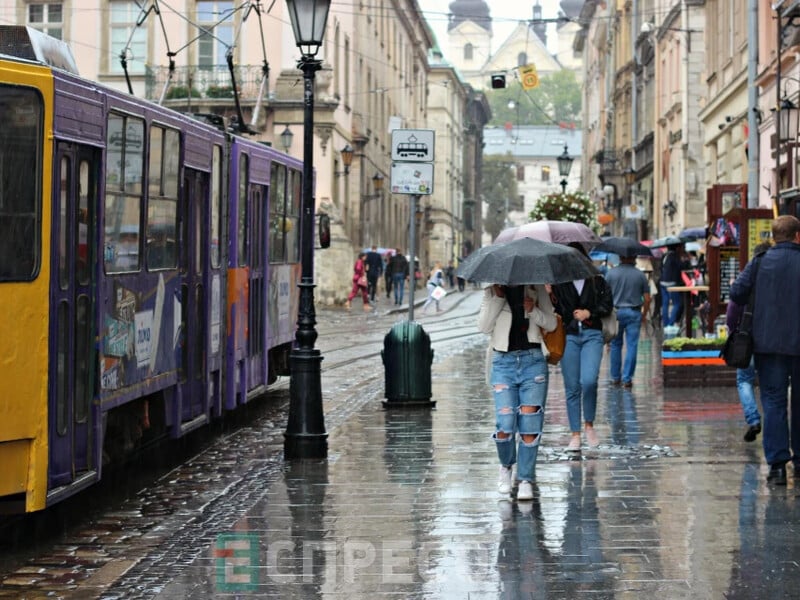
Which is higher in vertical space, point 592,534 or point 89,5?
point 89,5

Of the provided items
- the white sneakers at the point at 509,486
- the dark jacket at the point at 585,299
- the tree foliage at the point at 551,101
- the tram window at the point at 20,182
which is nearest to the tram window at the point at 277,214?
the dark jacket at the point at 585,299

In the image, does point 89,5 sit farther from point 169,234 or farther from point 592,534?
point 592,534

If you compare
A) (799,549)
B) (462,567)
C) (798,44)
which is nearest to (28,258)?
(462,567)

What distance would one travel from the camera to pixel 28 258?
8.55m

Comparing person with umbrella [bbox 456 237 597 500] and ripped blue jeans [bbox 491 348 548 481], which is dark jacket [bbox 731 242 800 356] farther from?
ripped blue jeans [bbox 491 348 548 481]

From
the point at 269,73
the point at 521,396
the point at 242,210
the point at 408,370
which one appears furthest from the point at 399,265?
the point at 521,396

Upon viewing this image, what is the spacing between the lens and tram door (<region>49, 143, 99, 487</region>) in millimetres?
8789

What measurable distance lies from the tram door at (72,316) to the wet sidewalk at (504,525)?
998 mm

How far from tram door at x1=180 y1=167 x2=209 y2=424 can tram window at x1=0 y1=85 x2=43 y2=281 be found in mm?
3715

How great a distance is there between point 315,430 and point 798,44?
1439 cm

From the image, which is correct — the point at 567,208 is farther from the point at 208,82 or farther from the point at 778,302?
the point at 778,302

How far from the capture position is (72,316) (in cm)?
908

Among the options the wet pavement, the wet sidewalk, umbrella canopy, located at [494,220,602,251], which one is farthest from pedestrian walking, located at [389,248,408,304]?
the wet sidewalk

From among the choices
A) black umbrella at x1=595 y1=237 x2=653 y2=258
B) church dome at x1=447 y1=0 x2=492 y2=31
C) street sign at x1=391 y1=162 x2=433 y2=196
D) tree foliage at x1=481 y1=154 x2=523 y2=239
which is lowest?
black umbrella at x1=595 y1=237 x2=653 y2=258
